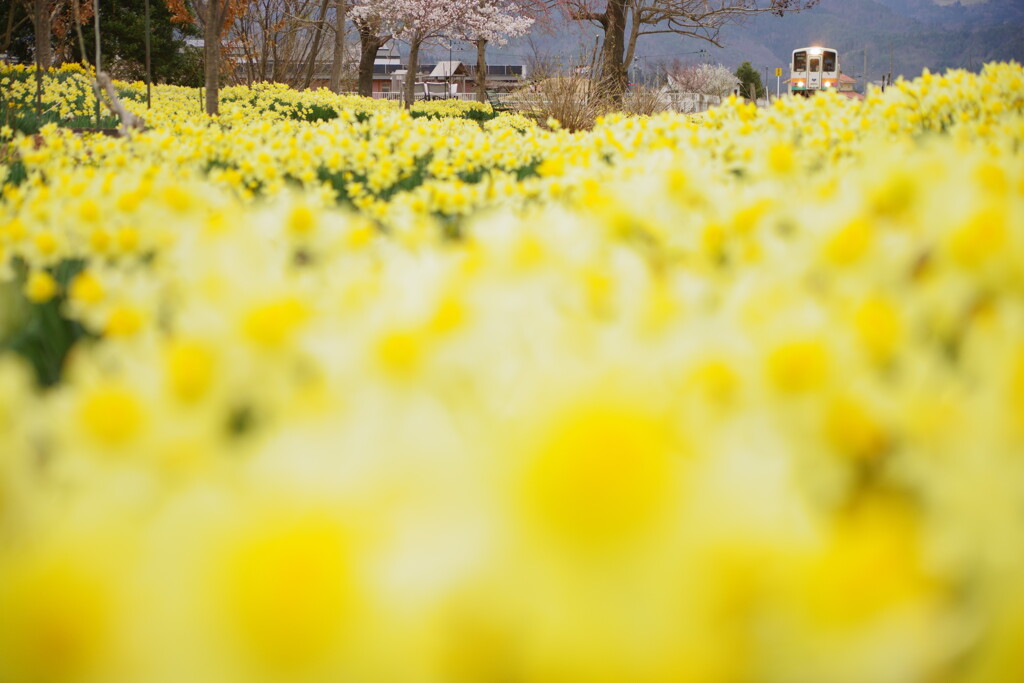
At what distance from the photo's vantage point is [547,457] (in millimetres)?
411

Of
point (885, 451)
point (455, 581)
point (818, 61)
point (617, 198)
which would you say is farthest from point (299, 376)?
point (818, 61)

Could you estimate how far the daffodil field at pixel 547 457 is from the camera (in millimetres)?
368

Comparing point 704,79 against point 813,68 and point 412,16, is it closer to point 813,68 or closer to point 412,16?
point 813,68

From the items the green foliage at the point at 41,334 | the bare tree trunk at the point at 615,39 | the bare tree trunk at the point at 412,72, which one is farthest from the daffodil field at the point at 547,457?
the bare tree trunk at the point at 412,72

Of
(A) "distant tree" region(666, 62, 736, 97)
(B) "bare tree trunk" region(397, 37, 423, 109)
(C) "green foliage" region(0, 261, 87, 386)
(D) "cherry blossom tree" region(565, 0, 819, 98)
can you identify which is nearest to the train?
(D) "cherry blossom tree" region(565, 0, 819, 98)

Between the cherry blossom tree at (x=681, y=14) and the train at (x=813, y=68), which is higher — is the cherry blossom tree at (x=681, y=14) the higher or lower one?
the lower one

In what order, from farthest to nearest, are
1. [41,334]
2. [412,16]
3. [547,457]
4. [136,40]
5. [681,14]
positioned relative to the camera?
[136,40]
[412,16]
[681,14]
[41,334]
[547,457]

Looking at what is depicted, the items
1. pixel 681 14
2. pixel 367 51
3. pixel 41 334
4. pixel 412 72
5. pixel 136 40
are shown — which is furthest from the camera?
pixel 136 40

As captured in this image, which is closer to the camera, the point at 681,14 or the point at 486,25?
the point at 681,14

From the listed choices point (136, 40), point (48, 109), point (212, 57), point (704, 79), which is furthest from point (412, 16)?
point (704, 79)

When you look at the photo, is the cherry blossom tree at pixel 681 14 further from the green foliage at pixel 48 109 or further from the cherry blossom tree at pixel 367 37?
the green foliage at pixel 48 109

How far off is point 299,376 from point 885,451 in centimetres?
55

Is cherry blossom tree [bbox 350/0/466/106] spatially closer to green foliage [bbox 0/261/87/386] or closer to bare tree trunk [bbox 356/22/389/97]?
bare tree trunk [bbox 356/22/389/97]

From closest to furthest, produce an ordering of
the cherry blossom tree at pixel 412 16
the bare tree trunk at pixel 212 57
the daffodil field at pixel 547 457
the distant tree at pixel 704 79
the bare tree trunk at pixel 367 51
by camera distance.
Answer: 1. the daffodil field at pixel 547 457
2. the bare tree trunk at pixel 212 57
3. the cherry blossom tree at pixel 412 16
4. the bare tree trunk at pixel 367 51
5. the distant tree at pixel 704 79
